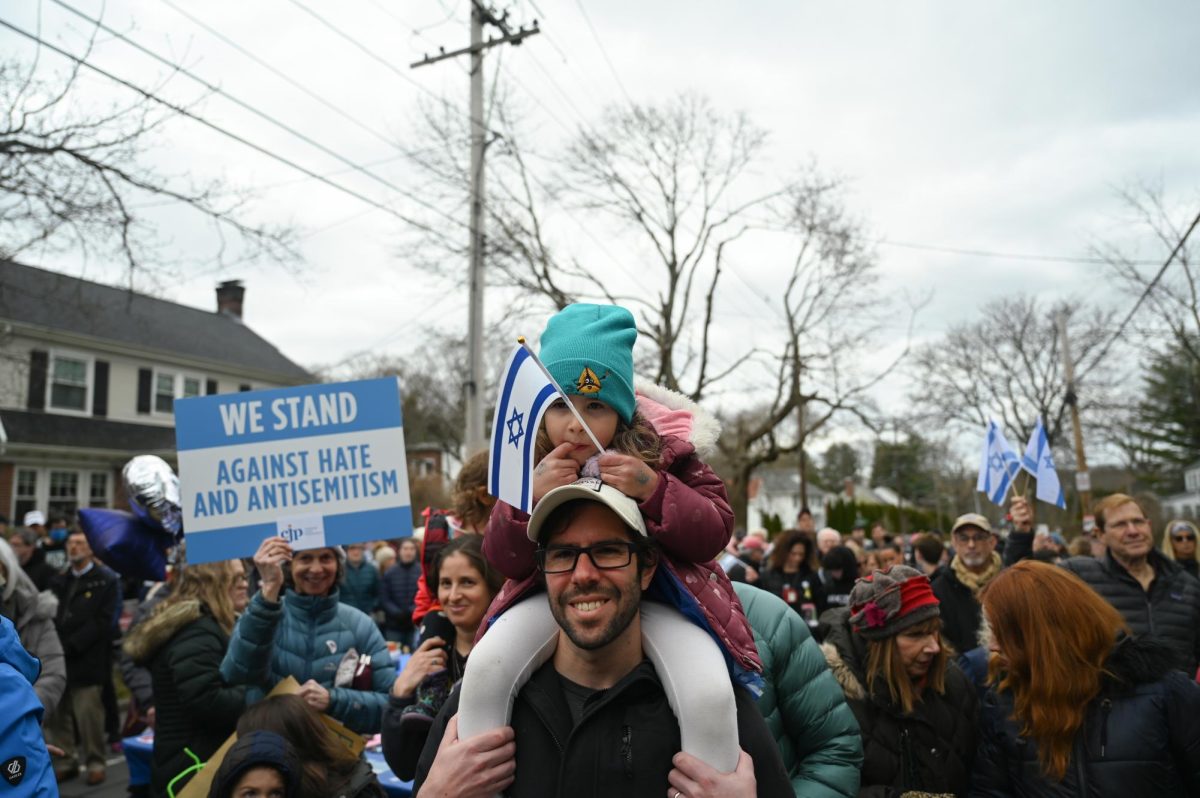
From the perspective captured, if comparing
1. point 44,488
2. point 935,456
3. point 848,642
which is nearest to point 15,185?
point 848,642

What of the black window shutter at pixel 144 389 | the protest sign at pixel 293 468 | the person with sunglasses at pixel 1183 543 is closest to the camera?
the protest sign at pixel 293 468

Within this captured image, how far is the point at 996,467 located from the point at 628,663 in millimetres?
6860

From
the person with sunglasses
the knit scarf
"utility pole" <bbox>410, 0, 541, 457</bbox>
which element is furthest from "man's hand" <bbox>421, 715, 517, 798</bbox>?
"utility pole" <bbox>410, 0, 541, 457</bbox>

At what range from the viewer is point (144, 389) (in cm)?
2988

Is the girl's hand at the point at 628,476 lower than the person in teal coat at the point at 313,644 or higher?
higher

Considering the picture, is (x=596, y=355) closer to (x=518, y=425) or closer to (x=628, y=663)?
(x=518, y=425)

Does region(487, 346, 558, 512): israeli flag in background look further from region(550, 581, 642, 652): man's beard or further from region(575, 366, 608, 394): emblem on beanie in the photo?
region(550, 581, 642, 652): man's beard

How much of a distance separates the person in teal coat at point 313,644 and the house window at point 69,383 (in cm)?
2713

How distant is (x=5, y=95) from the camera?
823 centimetres

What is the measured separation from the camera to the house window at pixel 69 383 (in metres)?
26.8

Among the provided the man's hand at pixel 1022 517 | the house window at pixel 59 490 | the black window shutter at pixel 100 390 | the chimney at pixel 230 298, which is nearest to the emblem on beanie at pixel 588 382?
the man's hand at pixel 1022 517

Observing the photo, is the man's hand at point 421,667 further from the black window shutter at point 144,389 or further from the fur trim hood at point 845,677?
the black window shutter at point 144,389

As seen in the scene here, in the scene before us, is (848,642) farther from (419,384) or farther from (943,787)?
(419,384)

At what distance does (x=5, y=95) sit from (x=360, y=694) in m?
7.63
